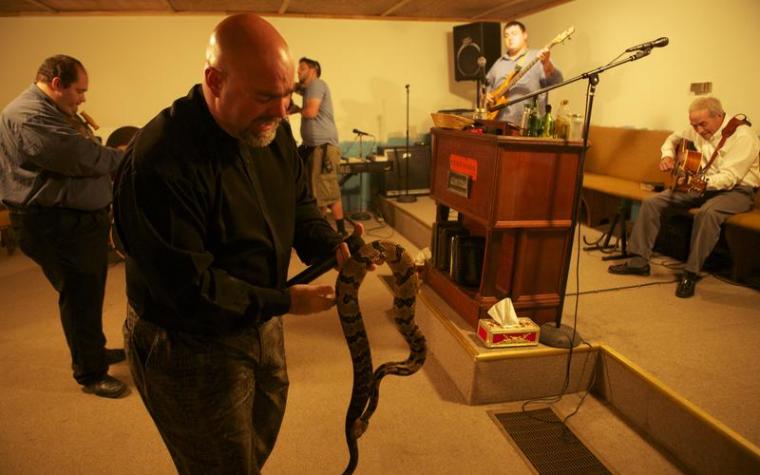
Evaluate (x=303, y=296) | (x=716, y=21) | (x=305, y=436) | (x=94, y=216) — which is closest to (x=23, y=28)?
(x=94, y=216)

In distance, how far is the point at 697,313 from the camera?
2.88 meters

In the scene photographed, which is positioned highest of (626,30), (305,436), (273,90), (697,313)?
(626,30)

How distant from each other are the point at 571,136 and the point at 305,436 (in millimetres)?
2053

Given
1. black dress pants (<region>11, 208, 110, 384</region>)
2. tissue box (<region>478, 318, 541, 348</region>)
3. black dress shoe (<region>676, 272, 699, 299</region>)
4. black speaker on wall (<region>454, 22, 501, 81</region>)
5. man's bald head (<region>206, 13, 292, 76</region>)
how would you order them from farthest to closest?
black speaker on wall (<region>454, 22, 501, 81</region>)
black dress shoe (<region>676, 272, 699, 299</region>)
tissue box (<region>478, 318, 541, 348</region>)
black dress pants (<region>11, 208, 110, 384</region>)
man's bald head (<region>206, 13, 292, 76</region>)

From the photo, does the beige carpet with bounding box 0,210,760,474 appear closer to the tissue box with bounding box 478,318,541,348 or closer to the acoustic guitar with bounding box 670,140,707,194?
the tissue box with bounding box 478,318,541,348

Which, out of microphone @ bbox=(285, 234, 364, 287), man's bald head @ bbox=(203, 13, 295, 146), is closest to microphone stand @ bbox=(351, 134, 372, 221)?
microphone @ bbox=(285, 234, 364, 287)

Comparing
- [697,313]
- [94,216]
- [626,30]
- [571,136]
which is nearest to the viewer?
[94,216]

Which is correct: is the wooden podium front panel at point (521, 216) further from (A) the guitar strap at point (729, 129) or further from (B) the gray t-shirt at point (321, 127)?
(B) the gray t-shirt at point (321, 127)

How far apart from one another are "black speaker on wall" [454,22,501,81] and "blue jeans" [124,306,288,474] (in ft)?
18.9

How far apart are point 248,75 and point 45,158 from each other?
66.2 inches

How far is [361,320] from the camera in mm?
1408

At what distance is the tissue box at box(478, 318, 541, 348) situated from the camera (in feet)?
7.95

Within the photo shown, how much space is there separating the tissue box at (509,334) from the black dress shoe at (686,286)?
52.9 inches

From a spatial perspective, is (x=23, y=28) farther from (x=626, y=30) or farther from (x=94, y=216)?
(x=626, y=30)
